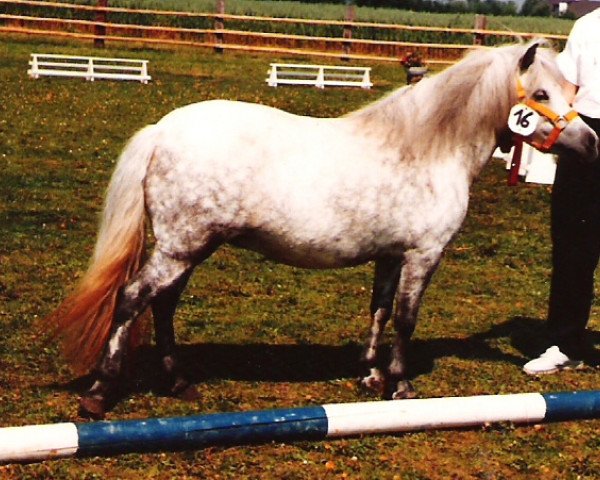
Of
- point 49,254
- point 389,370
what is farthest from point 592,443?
point 49,254

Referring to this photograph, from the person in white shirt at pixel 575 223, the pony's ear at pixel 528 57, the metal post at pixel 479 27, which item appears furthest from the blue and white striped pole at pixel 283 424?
the metal post at pixel 479 27

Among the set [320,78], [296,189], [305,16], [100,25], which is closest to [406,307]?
[296,189]

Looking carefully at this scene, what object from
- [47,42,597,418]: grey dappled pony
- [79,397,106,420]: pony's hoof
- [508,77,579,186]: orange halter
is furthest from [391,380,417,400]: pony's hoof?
[79,397,106,420]: pony's hoof

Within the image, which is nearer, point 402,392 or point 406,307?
point 406,307

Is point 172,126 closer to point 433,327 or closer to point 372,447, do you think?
point 372,447

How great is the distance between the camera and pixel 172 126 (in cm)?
538

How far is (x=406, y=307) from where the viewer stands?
19.3ft

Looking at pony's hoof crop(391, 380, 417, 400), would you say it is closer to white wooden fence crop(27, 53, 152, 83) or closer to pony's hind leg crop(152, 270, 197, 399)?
pony's hind leg crop(152, 270, 197, 399)

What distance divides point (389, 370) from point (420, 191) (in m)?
1.14

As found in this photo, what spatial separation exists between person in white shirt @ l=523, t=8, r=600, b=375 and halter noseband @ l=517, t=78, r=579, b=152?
192mm

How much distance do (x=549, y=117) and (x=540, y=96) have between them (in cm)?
14

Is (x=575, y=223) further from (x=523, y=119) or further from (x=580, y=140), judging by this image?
(x=523, y=119)

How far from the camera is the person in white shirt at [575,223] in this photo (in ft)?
20.1

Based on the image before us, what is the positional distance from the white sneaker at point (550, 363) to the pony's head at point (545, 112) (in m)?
1.69
